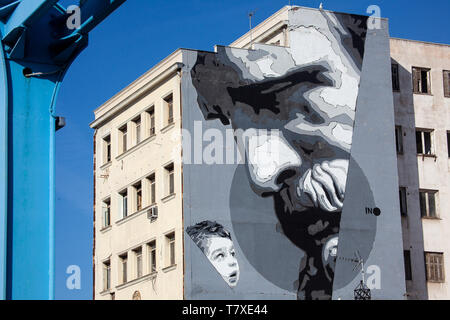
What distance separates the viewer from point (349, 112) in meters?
48.9

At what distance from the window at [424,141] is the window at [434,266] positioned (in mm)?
5189

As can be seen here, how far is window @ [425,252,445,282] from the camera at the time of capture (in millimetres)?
50469

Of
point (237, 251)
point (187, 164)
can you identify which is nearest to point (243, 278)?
point (237, 251)

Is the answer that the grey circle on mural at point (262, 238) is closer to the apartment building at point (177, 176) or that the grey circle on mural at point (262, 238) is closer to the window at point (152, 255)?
the apartment building at point (177, 176)

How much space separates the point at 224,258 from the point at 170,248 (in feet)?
8.50

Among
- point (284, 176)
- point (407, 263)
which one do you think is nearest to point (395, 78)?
point (407, 263)

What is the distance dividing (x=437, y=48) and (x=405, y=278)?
→ 12.4 meters

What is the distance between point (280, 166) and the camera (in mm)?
46219

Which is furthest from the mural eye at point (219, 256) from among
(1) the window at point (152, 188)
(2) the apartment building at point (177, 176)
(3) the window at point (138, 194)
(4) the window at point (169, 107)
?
(4) the window at point (169, 107)

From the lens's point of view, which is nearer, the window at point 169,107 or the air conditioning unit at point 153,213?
the air conditioning unit at point 153,213

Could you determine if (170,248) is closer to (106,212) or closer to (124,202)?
(124,202)

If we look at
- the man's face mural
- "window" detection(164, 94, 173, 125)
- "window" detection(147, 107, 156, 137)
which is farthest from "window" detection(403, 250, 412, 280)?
"window" detection(147, 107, 156, 137)

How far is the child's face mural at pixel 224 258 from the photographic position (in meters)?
43.9
